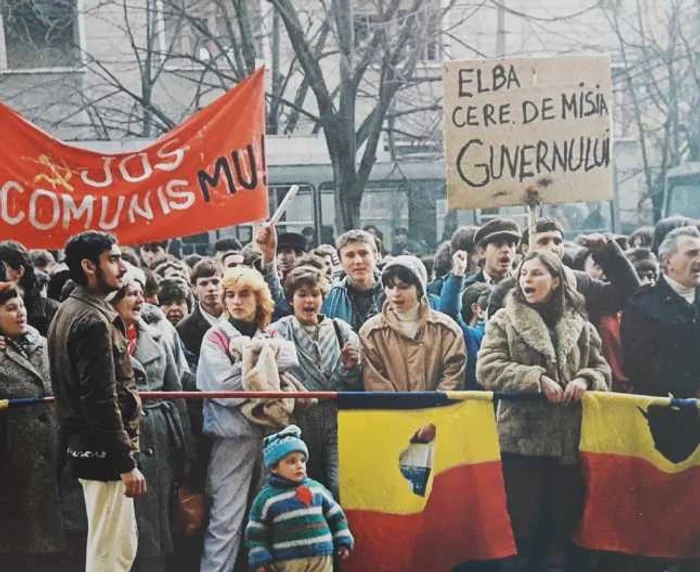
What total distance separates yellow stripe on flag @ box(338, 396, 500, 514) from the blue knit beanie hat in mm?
379

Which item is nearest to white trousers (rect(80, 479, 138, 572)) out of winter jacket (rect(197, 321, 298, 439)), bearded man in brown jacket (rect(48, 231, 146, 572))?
bearded man in brown jacket (rect(48, 231, 146, 572))

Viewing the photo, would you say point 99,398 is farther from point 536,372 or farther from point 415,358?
point 536,372

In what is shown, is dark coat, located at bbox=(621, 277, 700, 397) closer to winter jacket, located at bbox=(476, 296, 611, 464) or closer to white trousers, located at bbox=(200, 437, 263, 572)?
winter jacket, located at bbox=(476, 296, 611, 464)

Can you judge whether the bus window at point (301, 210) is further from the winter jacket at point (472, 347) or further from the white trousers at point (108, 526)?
the white trousers at point (108, 526)

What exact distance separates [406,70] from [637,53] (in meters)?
7.80

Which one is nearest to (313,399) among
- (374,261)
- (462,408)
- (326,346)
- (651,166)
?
(326,346)

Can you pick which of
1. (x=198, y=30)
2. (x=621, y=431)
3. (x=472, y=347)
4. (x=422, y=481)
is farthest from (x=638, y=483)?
(x=198, y=30)

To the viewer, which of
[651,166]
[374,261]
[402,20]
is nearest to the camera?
[374,261]

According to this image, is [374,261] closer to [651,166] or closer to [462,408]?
[462,408]

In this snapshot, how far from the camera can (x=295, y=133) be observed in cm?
1727

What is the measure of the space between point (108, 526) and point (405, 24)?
963cm

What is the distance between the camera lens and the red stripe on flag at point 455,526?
5.55 m

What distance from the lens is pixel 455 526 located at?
18.3 ft

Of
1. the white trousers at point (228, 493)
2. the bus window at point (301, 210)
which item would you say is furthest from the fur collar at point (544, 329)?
the bus window at point (301, 210)
